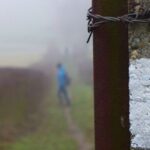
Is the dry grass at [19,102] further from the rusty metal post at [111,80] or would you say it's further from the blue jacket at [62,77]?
the rusty metal post at [111,80]

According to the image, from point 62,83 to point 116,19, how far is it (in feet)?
53.4

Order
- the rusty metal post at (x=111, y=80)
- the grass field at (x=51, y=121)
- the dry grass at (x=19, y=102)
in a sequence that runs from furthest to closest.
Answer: the dry grass at (x=19, y=102) < the grass field at (x=51, y=121) < the rusty metal post at (x=111, y=80)

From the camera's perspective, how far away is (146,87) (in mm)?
2863

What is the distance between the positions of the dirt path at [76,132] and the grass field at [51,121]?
0.11 meters

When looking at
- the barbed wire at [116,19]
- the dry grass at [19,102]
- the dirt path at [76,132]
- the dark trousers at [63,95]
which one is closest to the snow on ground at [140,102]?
the barbed wire at [116,19]

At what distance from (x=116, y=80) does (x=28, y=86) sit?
1715 cm

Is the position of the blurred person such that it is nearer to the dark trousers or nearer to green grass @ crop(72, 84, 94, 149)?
the dark trousers

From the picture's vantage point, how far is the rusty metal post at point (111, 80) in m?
2.95

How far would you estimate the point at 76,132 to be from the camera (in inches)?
654

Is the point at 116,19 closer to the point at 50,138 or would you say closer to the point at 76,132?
the point at 50,138

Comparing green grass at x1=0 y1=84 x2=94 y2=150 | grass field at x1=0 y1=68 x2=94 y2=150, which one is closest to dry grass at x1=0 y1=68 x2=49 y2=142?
grass field at x1=0 y1=68 x2=94 y2=150

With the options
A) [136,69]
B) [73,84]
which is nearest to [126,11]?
[136,69]

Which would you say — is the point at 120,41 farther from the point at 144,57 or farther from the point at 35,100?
the point at 35,100

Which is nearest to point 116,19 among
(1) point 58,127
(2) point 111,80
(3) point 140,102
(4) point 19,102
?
(2) point 111,80
